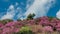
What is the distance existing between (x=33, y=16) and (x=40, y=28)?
29.6ft

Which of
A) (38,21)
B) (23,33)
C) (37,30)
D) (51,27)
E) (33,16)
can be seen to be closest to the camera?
(23,33)

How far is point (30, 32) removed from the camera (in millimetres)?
22547

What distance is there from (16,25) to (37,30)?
10.8ft

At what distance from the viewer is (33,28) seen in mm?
23938

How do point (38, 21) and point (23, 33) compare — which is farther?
point (38, 21)

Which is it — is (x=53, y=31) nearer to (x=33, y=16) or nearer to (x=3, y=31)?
(x=3, y=31)

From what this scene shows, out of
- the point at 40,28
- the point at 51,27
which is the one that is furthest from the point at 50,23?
the point at 40,28

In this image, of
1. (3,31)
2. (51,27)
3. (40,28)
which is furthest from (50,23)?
(3,31)

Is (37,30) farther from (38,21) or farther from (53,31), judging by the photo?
(38,21)

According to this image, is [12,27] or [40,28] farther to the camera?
[12,27]

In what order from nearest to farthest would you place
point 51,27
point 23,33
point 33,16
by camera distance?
1. point 23,33
2. point 51,27
3. point 33,16

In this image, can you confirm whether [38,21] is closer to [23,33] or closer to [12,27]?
[12,27]

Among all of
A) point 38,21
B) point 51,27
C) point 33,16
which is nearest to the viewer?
point 51,27

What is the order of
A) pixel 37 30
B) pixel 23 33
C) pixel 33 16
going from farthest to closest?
pixel 33 16 < pixel 37 30 < pixel 23 33
